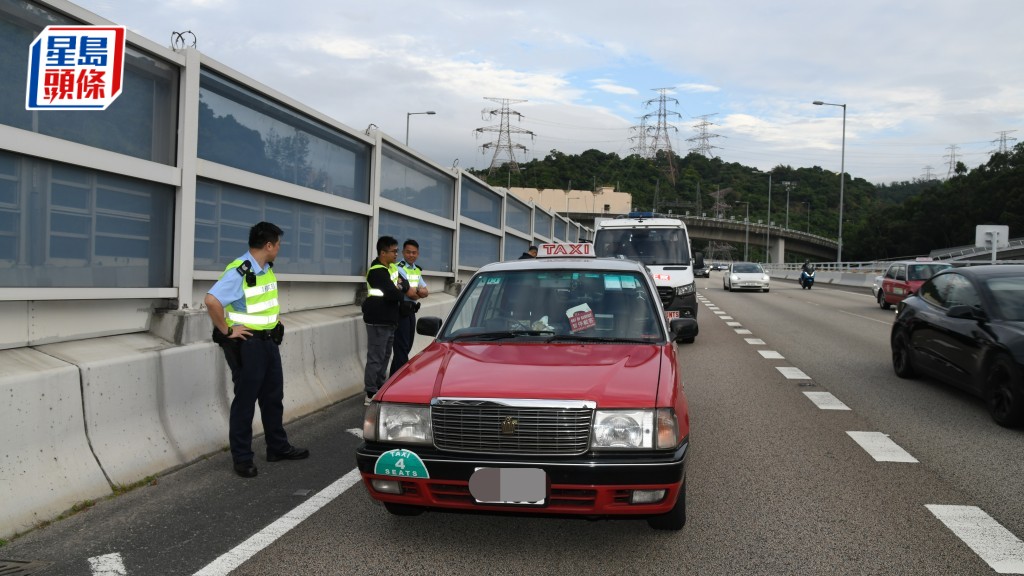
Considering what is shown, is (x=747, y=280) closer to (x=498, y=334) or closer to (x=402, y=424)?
(x=498, y=334)

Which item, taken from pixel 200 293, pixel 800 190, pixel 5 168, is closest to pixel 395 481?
pixel 5 168

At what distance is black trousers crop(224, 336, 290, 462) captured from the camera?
5633mm

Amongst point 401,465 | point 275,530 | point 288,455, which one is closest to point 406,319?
point 288,455

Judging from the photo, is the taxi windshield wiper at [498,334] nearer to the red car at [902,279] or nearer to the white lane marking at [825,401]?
the white lane marking at [825,401]

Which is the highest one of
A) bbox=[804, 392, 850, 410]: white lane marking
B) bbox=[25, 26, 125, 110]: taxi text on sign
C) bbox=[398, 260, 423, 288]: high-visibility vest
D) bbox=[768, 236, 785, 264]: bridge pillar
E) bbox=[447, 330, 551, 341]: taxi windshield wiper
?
bbox=[768, 236, 785, 264]: bridge pillar

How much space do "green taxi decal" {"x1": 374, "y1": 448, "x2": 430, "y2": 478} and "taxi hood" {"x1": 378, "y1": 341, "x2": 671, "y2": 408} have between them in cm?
26

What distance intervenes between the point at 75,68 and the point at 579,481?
3858mm

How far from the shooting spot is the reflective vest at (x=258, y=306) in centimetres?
568

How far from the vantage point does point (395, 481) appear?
411 centimetres

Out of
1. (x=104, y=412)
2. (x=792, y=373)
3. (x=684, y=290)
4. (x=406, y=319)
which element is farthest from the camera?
(x=684, y=290)

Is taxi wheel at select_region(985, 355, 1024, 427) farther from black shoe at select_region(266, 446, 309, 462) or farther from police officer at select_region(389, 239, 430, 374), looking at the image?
black shoe at select_region(266, 446, 309, 462)

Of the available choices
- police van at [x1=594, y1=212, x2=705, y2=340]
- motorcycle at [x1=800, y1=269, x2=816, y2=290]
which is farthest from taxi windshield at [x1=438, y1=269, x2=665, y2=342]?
motorcycle at [x1=800, y1=269, x2=816, y2=290]

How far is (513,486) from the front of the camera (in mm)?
3918

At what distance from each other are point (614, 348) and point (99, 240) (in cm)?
357
